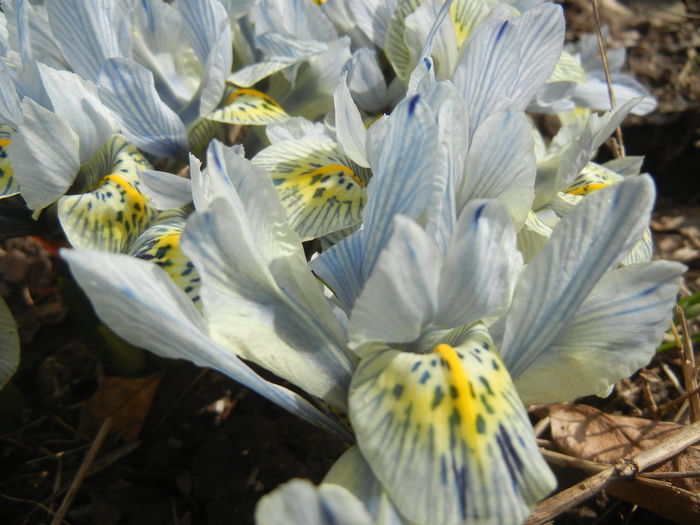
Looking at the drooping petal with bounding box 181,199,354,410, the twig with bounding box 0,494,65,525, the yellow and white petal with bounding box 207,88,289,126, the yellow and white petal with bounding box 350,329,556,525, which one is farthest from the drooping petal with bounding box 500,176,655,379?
the twig with bounding box 0,494,65,525

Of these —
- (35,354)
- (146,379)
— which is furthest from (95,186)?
(35,354)

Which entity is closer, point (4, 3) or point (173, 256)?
point (173, 256)

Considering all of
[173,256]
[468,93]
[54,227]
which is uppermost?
[468,93]

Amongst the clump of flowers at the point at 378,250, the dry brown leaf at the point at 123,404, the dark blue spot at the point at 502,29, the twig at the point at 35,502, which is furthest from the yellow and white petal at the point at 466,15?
the twig at the point at 35,502

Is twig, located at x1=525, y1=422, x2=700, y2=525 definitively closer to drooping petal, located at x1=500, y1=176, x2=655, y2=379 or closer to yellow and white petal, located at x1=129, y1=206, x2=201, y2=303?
drooping petal, located at x1=500, y1=176, x2=655, y2=379

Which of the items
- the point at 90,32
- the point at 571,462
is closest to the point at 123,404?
the point at 90,32

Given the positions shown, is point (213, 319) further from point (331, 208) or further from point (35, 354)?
point (35, 354)
